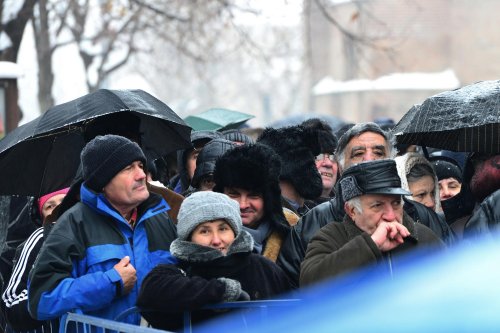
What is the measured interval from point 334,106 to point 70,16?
24.1 meters

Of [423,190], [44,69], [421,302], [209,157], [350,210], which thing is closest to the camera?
[421,302]

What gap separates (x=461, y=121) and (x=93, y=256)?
221 cm

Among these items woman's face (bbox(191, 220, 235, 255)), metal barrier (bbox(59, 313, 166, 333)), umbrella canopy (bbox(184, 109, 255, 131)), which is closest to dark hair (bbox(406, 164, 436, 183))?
woman's face (bbox(191, 220, 235, 255))

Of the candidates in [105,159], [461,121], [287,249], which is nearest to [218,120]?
[461,121]

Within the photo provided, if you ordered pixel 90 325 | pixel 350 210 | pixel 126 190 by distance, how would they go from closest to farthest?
pixel 90 325, pixel 350 210, pixel 126 190

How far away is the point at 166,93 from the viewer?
84938mm

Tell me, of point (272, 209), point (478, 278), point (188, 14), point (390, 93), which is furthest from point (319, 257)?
point (390, 93)

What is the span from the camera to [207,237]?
5.80m

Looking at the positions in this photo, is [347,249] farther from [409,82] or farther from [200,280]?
[409,82]

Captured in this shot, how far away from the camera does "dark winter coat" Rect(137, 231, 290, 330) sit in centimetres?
549

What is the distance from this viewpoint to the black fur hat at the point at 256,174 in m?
6.59

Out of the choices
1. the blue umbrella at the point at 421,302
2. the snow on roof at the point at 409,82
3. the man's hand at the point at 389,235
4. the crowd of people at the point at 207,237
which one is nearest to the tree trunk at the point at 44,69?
the crowd of people at the point at 207,237

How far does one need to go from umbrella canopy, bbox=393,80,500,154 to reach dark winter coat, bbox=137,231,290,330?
56.4 inches

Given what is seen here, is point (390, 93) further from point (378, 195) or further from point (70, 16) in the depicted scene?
point (378, 195)
